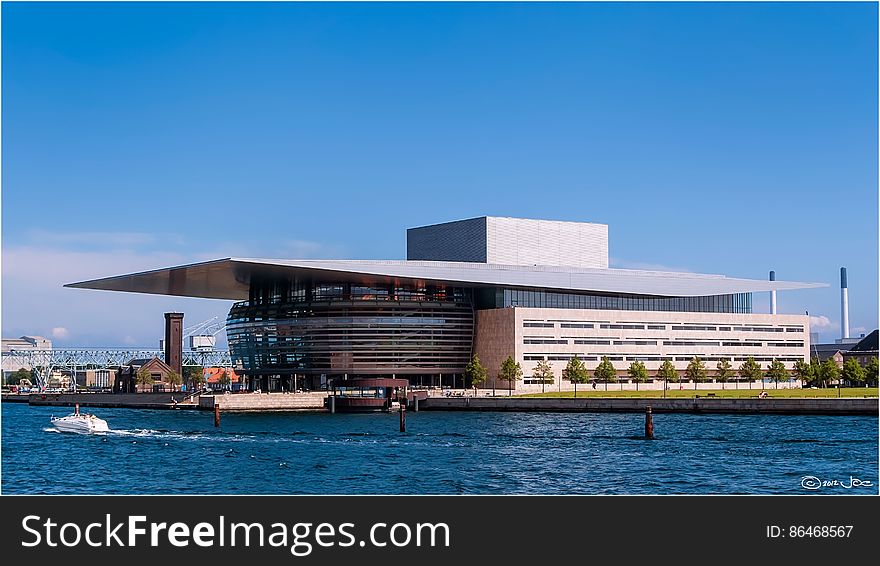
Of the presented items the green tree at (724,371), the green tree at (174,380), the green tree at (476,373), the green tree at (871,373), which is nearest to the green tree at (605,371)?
the green tree at (476,373)

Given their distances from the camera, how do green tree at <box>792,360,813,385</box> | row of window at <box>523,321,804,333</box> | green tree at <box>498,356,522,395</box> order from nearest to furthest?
green tree at <box>792,360,813,385</box> < green tree at <box>498,356,522,395</box> < row of window at <box>523,321,804,333</box>

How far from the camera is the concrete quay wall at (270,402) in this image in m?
83.2

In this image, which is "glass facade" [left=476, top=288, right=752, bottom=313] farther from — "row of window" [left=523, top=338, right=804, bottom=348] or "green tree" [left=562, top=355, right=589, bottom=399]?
"green tree" [left=562, top=355, right=589, bottom=399]

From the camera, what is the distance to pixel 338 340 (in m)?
102

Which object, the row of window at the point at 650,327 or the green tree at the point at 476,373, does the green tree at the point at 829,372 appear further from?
the green tree at the point at 476,373

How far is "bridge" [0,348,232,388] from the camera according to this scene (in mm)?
182875

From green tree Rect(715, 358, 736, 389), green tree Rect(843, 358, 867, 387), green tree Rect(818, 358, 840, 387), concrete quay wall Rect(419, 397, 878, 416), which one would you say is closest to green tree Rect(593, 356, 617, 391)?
green tree Rect(715, 358, 736, 389)

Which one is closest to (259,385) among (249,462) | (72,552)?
(249,462)

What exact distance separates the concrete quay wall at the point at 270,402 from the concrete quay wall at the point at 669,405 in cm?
768

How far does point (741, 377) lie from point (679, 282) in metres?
10.0

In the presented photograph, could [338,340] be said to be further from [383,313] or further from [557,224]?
[557,224]

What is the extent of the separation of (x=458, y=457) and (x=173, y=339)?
10813 cm

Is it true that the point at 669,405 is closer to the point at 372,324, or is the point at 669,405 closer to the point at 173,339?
the point at 372,324

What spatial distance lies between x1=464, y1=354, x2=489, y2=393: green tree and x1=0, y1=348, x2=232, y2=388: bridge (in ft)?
283
